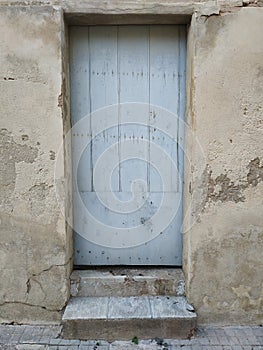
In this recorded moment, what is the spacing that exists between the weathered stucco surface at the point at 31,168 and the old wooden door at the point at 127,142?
11.7 inches

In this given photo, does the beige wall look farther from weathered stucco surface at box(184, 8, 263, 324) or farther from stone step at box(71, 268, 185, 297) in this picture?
stone step at box(71, 268, 185, 297)

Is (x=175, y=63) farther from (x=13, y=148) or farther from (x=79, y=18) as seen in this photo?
(x=13, y=148)

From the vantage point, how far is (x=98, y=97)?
275 cm

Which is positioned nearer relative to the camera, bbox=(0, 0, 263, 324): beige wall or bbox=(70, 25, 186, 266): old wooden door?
bbox=(0, 0, 263, 324): beige wall

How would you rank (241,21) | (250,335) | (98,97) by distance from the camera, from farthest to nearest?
(98,97) < (250,335) < (241,21)

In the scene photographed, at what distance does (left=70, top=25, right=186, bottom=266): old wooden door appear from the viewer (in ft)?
8.89

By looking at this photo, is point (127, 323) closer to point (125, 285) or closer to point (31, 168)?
point (125, 285)

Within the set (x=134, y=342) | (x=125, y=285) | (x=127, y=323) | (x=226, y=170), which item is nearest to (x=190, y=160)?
(x=226, y=170)

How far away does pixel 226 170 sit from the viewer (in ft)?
8.36

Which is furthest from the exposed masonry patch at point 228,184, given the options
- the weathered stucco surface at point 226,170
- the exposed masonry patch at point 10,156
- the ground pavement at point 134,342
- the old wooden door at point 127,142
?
the exposed masonry patch at point 10,156

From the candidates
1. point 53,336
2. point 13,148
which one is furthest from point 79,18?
point 53,336

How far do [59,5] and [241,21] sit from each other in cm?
121

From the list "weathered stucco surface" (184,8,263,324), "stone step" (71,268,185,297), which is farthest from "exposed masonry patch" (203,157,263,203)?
"stone step" (71,268,185,297)

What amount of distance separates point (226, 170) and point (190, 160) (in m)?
0.26
